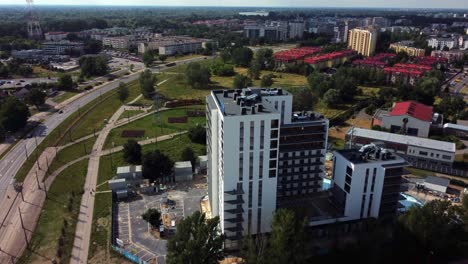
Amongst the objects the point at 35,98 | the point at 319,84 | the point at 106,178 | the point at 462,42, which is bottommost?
the point at 106,178

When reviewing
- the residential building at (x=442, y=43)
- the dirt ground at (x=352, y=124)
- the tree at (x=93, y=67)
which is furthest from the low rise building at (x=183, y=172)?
the residential building at (x=442, y=43)

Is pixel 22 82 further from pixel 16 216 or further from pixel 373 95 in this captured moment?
pixel 373 95

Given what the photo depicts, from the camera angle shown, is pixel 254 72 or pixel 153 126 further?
pixel 254 72

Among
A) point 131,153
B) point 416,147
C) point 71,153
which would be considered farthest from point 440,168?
point 71,153

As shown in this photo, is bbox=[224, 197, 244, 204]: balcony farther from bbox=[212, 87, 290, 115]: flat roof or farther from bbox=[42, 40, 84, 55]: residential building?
bbox=[42, 40, 84, 55]: residential building

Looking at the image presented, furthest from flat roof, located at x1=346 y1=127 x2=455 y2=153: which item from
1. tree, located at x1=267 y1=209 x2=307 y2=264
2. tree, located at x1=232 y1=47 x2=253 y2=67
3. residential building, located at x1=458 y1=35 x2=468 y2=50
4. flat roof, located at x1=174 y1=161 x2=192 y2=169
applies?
residential building, located at x1=458 y1=35 x2=468 y2=50

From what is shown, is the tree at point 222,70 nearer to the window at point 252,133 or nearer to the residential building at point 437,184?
the residential building at point 437,184

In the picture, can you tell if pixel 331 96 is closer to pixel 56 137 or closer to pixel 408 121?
pixel 408 121
